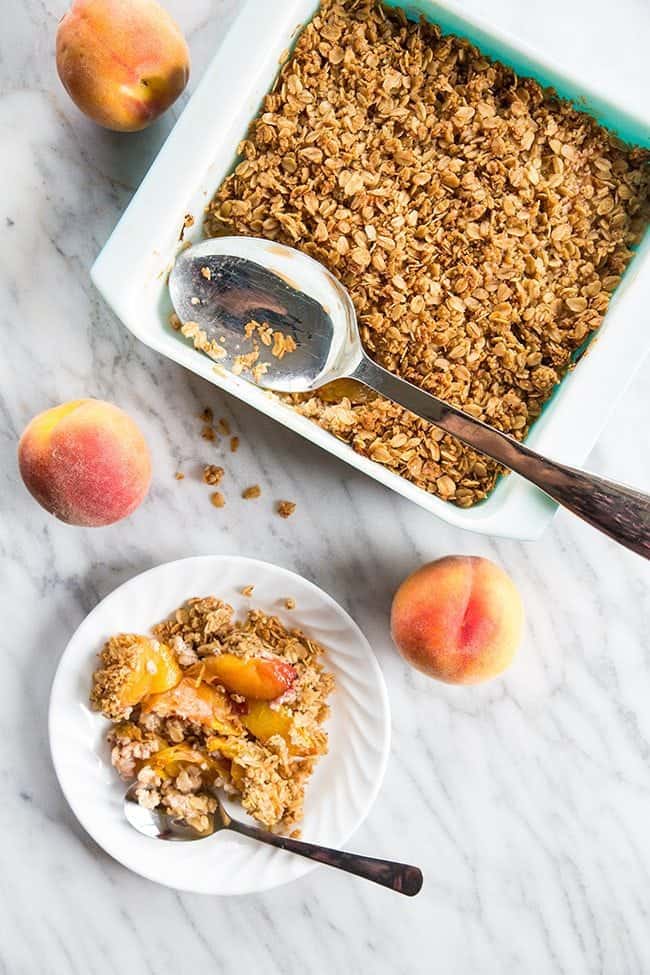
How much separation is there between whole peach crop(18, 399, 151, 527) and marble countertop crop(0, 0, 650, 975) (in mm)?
97

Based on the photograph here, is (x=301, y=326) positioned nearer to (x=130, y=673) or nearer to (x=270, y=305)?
(x=270, y=305)

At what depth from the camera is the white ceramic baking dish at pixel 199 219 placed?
101 centimetres

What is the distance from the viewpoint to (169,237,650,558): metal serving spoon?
100 centimetres

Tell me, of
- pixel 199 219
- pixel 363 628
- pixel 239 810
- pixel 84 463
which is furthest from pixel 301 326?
pixel 239 810

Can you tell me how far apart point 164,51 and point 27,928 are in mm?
1131

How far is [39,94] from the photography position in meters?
1.19

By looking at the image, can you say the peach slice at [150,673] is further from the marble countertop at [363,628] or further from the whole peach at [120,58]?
the whole peach at [120,58]

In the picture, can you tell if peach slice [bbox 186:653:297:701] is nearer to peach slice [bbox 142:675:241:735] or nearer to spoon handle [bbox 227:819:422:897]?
peach slice [bbox 142:675:241:735]

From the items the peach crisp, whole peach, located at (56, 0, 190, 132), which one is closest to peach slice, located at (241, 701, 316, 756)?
the peach crisp

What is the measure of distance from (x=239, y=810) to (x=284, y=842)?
78 mm

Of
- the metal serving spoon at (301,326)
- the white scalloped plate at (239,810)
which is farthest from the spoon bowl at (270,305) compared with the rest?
the white scalloped plate at (239,810)

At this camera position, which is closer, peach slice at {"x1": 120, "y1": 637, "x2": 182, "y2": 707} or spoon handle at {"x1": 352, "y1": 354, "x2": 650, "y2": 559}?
spoon handle at {"x1": 352, "y1": 354, "x2": 650, "y2": 559}

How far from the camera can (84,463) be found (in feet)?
3.53

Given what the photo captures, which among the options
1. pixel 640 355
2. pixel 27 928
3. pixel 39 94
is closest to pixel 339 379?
pixel 640 355
